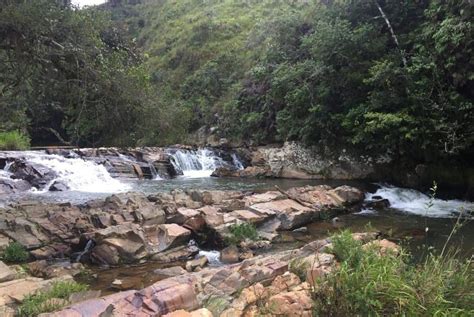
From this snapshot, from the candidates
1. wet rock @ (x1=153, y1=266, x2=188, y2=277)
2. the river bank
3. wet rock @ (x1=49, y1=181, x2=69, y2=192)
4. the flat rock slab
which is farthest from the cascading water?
wet rock @ (x1=153, y1=266, x2=188, y2=277)

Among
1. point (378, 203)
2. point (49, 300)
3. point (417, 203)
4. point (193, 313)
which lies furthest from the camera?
point (417, 203)

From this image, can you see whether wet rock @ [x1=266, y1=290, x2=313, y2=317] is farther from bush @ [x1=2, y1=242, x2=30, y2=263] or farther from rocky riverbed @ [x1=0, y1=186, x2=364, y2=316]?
bush @ [x1=2, y1=242, x2=30, y2=263]

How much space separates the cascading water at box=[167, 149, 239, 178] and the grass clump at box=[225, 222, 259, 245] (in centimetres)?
1275

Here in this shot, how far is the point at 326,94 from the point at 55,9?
11.8 meters

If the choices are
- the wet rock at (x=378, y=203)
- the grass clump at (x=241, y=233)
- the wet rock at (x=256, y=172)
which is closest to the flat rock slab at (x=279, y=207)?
the grass clump at (x=241, y=233)

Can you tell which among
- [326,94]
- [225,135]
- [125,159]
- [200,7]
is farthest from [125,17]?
[326,94]

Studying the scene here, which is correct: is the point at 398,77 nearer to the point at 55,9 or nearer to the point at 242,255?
the point at 242,255

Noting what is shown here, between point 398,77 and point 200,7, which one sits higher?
point 200,7

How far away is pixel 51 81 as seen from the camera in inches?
365

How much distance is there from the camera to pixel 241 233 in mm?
9172

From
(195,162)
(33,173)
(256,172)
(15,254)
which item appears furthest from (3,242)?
(195,162)

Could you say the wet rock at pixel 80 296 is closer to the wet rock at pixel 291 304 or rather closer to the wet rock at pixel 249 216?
the wet rock at pixel 291 304

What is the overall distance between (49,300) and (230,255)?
380cm

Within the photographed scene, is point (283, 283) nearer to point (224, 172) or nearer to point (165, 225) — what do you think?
point (165, 225)
